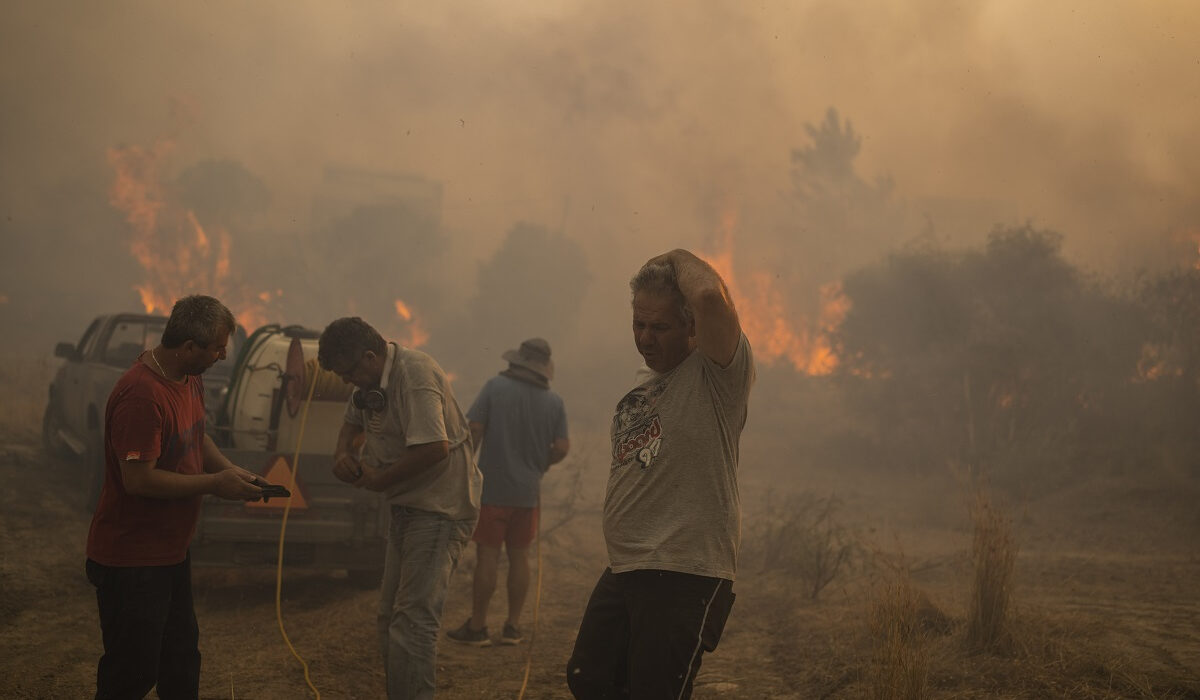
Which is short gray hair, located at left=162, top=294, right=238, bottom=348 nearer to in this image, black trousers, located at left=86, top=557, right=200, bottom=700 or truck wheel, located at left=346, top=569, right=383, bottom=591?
black trousers, located at left=86, top=557, right=200, bottom=700

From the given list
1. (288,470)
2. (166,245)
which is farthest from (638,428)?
(166,245)

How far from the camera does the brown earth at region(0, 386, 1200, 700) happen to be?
461cm

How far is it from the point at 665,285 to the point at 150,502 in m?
1.95

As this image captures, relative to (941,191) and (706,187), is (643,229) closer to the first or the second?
(706,187)

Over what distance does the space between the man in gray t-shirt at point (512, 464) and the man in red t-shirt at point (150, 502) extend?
2889 mm

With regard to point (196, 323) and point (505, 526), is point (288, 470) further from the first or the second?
point (196, 323)

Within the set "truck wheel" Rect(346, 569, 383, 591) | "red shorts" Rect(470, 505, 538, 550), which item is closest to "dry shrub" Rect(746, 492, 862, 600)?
"red shorts" Rect(470, 505, 538, 550)

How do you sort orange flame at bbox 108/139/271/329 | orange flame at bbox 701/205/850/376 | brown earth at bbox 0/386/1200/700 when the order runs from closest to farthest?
Answer: brown earth at bbox 0/386/1200/700 < orange flame at bbox 701/205/850/376 < orange flame at bbox 108/139/271/329

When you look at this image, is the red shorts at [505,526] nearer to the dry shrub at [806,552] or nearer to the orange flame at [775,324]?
the dry shrub at [806,552]

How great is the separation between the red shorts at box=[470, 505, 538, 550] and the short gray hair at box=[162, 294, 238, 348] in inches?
122

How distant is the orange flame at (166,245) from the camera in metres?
28.1

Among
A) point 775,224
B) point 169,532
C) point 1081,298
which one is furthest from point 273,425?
point 775,224

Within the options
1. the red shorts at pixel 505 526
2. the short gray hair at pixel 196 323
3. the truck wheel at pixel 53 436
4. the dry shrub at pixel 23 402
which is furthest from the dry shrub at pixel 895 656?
the dry shrub at pixel 23 402

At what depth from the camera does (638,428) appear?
276 cm
